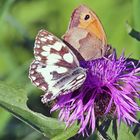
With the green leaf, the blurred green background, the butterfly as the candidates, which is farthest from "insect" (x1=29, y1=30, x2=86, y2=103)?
the blurred green background

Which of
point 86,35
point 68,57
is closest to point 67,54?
point 68,57

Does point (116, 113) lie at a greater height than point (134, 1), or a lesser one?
lesser

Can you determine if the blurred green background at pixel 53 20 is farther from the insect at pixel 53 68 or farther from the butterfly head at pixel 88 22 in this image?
the insect at pixel 53 68

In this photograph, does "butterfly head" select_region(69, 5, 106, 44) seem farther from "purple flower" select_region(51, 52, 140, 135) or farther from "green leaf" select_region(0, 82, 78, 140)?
"green leaf" select_region(0, 82, 78, 140)

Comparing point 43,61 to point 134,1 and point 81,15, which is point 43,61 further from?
point 134,1

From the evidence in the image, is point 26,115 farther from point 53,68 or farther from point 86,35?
point 86,35

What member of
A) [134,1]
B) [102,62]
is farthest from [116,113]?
[134,1]
